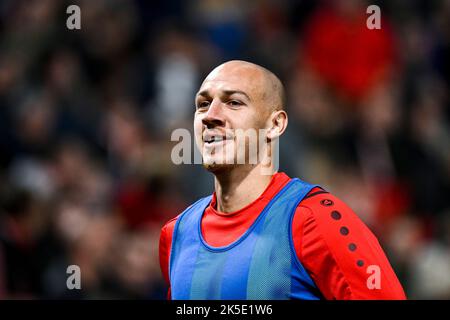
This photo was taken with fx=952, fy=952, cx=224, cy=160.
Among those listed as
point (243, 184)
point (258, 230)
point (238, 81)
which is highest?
point (238, 81)

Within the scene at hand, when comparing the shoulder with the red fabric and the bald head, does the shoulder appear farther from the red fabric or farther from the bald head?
the bald head

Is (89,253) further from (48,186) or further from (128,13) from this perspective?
(128,13)

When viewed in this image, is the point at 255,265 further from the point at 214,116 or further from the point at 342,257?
the point at 214,116

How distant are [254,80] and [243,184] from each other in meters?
0.42

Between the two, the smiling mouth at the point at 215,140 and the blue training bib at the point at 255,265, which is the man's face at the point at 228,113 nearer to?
the smiling mouth at the point at 215,140

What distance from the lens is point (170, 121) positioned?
301 inches

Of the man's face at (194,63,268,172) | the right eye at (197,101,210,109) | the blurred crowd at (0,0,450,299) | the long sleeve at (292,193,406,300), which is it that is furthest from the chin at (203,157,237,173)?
the blurred crowd at (0,0,450,299)

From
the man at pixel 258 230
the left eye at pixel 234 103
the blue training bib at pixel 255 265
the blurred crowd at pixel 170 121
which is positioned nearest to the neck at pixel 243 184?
the man at pixel 258 230

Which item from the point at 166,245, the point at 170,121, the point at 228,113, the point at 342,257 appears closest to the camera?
the point at 342,257

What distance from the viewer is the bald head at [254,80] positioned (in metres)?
3.81

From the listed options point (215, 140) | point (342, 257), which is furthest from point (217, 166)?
A: point (342, 257)

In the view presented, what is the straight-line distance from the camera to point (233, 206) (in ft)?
12.7

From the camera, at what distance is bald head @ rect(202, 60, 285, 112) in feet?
12.5
